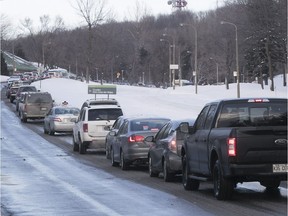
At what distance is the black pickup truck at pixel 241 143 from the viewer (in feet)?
37.7

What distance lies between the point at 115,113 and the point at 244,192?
12714mm

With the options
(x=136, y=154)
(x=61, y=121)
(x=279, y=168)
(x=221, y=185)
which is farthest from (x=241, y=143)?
(x=61, y=121)

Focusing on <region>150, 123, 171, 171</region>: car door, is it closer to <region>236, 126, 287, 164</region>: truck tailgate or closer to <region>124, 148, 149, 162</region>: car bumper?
<region>124, 148, 149, 162</region>: car bumper

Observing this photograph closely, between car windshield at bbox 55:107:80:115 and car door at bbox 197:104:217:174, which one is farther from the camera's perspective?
car windshield at bbox 55:107:80:115

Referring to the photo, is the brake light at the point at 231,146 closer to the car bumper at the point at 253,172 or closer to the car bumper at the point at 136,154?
the car bumper at the point at 253,172

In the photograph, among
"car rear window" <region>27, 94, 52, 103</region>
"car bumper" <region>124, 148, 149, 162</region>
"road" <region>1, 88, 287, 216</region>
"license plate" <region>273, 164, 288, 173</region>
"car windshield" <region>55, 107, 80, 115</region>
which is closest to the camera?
"road" <region>1, 88, 287, 216</region>

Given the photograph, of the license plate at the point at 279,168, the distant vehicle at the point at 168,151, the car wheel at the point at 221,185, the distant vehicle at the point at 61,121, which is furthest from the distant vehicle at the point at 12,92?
the license plate at the point at 279,168

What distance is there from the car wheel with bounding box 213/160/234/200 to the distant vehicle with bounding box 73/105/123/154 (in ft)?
43.5

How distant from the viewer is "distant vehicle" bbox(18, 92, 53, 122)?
44969 millimetres

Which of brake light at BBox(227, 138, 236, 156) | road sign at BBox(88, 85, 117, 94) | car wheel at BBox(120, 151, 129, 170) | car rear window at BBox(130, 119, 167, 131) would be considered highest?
road sign at BBox(88, 85, 117, 94)

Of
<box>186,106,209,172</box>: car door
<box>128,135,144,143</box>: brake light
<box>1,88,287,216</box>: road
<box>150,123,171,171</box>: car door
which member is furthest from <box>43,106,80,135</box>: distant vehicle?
<box>186,106,209,172</box>: car door

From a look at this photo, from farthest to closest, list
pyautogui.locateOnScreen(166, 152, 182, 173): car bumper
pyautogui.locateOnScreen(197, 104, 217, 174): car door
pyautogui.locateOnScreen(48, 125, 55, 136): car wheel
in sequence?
→ pyautogui.locateOnScreen(48, 125, 55, 136): car wheel < pyautogui.locateOnScreen(166, 152, 182, 173): car bumper < pyautogui.locateOnScreen(197, 104, 217, 174): car door

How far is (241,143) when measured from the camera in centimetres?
1143

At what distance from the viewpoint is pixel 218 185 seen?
39.9 feet
